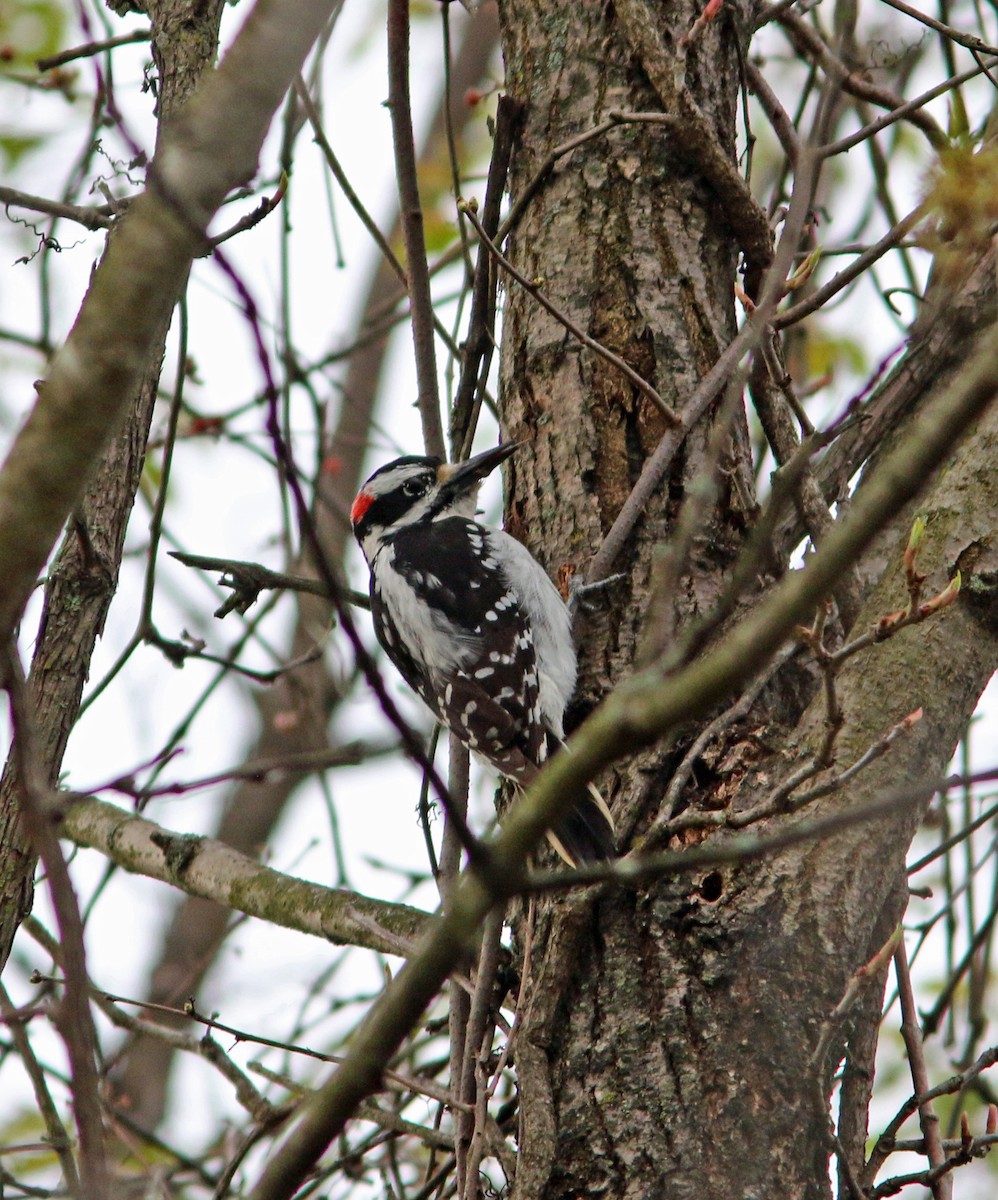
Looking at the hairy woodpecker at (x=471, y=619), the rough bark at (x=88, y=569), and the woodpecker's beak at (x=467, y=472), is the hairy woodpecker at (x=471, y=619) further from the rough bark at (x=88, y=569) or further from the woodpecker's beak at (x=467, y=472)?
the rough bark at (x=88, y=569)

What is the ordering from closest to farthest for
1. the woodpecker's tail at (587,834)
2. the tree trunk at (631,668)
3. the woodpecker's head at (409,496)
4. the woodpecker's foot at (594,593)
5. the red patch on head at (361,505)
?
the tree trunk at (631,668) → the woodpecker's tail at (587,834) → the woodpecker's foot at (594,593) → the woodpecker's head at (409,496) → the red patch on head at (361,505)

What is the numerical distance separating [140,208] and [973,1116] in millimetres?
5310

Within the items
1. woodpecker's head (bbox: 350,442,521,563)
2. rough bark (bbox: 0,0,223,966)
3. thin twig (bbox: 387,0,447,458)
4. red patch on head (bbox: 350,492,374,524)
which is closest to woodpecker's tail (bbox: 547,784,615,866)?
rough bark (bbox: 0,0,223,966)

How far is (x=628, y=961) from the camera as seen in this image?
2.51 metres

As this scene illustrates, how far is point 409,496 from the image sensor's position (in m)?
4.87

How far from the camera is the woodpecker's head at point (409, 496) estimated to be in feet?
14.6

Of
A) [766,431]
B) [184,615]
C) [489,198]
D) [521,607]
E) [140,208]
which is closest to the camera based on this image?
[140,208]

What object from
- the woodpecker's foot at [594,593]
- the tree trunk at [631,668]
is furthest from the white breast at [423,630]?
the woodpecker's foot at [594,593]

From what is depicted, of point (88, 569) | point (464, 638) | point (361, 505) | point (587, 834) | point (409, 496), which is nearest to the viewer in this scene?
point (88, 569)

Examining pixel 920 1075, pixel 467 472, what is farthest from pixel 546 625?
pixel 920 1075

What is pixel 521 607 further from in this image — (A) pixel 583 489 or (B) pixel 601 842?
(B) pixel 601 842

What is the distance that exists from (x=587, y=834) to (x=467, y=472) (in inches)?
67.1

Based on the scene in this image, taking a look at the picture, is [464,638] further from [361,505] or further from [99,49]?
[99,49]

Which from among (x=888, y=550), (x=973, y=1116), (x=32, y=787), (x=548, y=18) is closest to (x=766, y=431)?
(x=888, y=550)
